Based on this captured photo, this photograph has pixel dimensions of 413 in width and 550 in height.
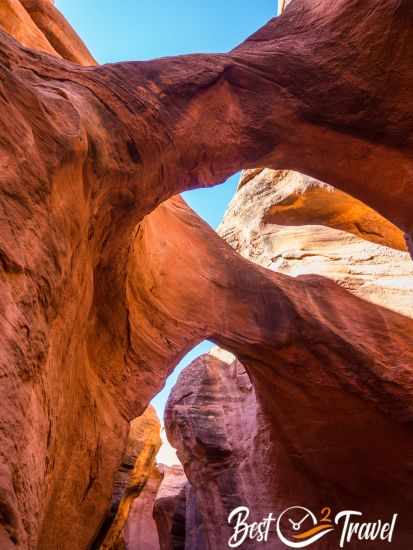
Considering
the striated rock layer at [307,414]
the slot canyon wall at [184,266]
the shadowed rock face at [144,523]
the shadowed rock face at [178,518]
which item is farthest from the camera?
the shadowed rock face at [144,523]

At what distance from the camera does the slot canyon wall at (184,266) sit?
2.17m

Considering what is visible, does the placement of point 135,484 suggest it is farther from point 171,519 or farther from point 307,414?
point 307,414

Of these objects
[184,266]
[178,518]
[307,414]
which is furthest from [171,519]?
[184,266]

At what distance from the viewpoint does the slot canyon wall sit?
217cm

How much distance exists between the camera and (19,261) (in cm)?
199

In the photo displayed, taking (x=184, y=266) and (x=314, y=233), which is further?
(x=314, y=233)

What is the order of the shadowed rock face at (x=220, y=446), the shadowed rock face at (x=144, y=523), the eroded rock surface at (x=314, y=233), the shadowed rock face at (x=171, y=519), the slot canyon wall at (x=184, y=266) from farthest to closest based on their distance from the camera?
the shadowed rock face at (x=144, y=523) < the shadowed rock face at (x=171, y=519) < the eroded rock surface at (x=314, y=233) < the shadowed rock face at (x=220, y=446) < the slot canyon wall at (x=184, y=266)

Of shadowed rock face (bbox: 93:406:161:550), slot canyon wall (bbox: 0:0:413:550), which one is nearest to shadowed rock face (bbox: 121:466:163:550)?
shadowed rock face (bbox: 93:406:161:550)

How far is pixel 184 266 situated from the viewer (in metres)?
5.68

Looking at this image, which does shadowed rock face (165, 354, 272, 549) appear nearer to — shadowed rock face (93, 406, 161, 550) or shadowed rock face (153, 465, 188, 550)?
shadowed rock face (93, 406, 161, 550)

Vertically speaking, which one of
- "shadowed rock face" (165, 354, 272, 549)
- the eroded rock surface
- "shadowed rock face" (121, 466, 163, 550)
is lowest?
"shadowed rock face" (121, 466, 163, 550)

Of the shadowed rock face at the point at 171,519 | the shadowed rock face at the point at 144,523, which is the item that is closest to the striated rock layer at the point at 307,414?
Result: the shadowed rock face at the point at 171,519

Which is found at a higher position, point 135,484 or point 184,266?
point 184,266

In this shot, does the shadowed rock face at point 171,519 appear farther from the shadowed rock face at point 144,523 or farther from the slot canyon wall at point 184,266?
the shadowed rock face at point 144,523
